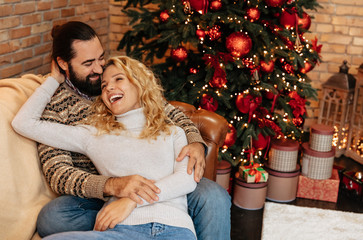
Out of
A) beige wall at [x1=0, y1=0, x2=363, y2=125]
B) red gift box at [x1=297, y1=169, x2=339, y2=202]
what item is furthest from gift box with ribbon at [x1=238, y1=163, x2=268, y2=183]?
beige wall at [x1=0, y1=0, x2=363, y2=125]

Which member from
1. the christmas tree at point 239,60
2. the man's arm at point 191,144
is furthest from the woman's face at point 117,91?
the christmas tree at point 239,60

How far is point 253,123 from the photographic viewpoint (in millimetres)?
2836

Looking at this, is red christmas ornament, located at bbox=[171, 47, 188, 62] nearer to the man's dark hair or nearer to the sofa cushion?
the man's dark hair

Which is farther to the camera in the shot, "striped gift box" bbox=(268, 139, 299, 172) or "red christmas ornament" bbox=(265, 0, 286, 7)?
"striped gift box" bbox=(268, 139, 299, 172)

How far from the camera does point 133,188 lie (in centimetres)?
160

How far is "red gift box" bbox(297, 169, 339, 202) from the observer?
2.96 meters

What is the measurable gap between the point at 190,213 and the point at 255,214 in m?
1.11

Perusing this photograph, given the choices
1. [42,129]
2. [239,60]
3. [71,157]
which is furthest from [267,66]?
[42,129]

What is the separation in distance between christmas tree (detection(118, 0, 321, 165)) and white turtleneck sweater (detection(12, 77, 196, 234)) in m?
0.97

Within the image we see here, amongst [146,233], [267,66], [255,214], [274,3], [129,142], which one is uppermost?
[274,3]

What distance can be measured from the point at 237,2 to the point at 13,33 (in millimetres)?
1383

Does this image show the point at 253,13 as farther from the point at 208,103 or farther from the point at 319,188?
the point at 319,188

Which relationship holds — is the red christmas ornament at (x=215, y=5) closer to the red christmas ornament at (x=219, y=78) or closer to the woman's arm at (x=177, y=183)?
the red christmas ornament at (x=219, y=78)

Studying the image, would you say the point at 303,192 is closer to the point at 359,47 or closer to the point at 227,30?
the point at 227,30
